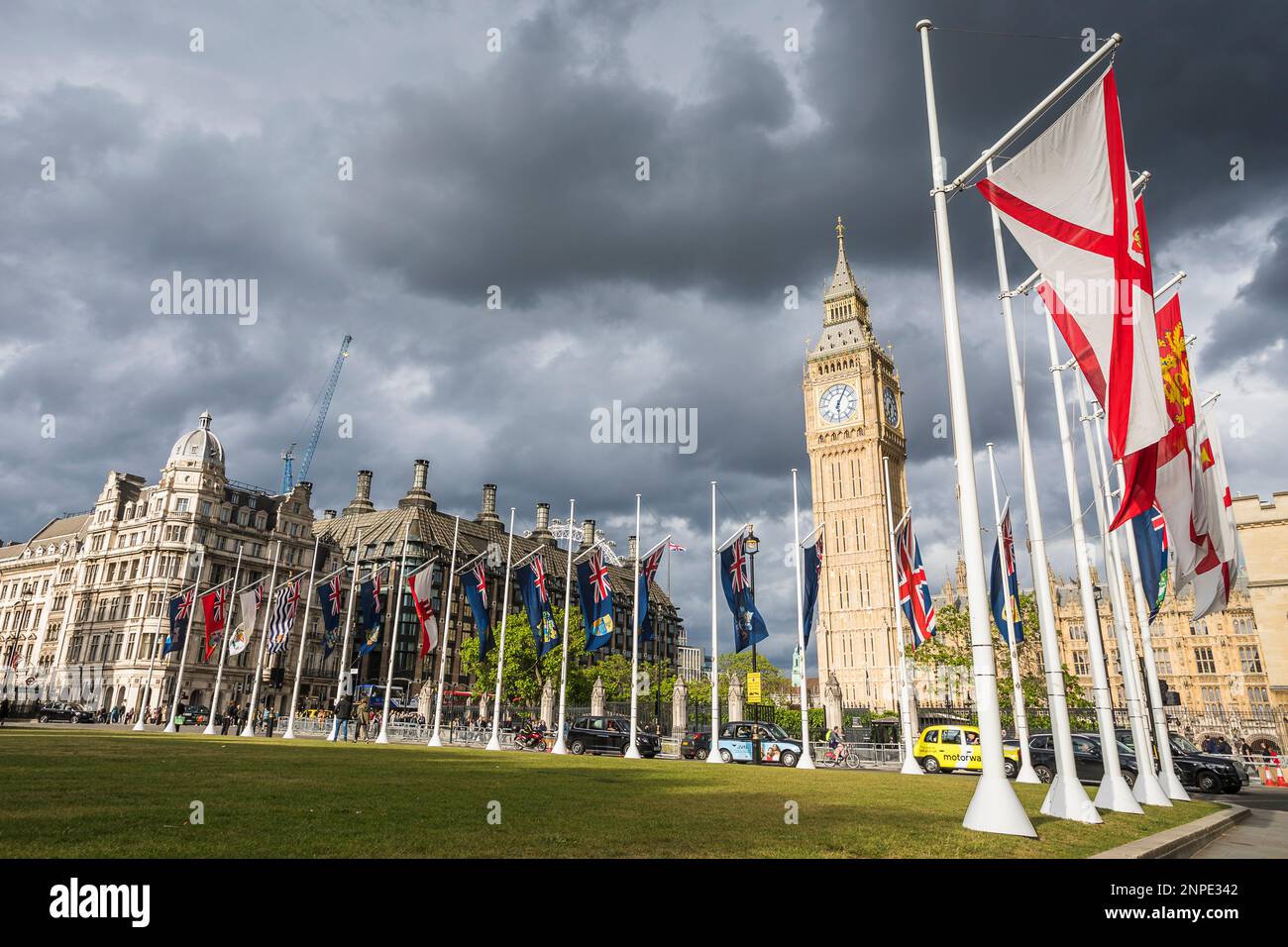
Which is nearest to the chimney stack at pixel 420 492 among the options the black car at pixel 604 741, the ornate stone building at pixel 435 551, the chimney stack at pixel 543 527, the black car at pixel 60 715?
the ornate stone building at pixel 435 551

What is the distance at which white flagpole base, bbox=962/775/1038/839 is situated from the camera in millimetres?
9633

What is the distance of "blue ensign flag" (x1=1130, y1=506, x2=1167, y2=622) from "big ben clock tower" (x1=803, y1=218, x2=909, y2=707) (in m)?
80.2

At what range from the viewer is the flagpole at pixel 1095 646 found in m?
14.2

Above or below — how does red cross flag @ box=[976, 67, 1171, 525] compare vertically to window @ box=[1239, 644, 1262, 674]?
above

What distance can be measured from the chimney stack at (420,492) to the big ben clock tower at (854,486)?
56514 mm

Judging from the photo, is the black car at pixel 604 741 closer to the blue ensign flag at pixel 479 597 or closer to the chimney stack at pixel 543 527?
the blue ensign flag at pixel 479 597

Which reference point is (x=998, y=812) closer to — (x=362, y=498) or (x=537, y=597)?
(x=537, y=597)

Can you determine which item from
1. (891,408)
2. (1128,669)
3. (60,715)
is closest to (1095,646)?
(1128,669)

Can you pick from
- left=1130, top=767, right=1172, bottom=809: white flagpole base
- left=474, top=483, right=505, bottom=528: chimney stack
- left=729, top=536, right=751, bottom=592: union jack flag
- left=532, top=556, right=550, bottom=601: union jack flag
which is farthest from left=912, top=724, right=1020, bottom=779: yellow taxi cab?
left=474, top=483, right=505, bottom=528: chimney stack

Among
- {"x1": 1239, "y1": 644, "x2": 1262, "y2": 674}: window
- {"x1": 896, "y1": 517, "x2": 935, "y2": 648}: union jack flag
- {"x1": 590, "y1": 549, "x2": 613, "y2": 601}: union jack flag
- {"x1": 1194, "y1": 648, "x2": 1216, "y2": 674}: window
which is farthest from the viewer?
{"x1": 1194, "y1": 648, "x2": 1216, "y2": 674}: window

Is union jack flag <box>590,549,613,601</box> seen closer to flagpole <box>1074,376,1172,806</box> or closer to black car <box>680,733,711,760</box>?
black car <box>680,733,711,760</box>

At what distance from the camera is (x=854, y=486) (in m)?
107
